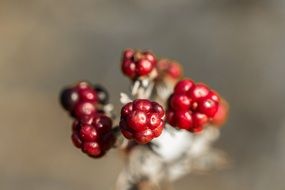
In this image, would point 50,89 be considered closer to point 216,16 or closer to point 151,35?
point 151,35

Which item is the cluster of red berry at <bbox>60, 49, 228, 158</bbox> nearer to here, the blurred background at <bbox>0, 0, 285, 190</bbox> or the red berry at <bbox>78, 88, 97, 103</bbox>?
the red berry at <bbox>78, 88, 97, 103</bbox>

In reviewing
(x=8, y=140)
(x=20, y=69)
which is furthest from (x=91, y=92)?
(x=20, y=69)

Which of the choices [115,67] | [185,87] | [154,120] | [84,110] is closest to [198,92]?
[185,87]

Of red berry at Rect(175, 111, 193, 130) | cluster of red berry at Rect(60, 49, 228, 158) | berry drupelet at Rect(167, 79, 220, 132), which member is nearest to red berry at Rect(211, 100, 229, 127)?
cluster of red berry at Rect(60, 49, 228, 158)

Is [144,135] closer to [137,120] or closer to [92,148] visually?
[137,120]

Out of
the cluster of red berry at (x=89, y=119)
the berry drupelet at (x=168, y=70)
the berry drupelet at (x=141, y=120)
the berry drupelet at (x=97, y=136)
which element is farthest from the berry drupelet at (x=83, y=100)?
the berry drupelet at (x=141, y=120)

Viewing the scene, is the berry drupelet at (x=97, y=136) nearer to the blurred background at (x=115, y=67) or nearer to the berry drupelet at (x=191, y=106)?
the berry drupelet at (x=191, y=106)
